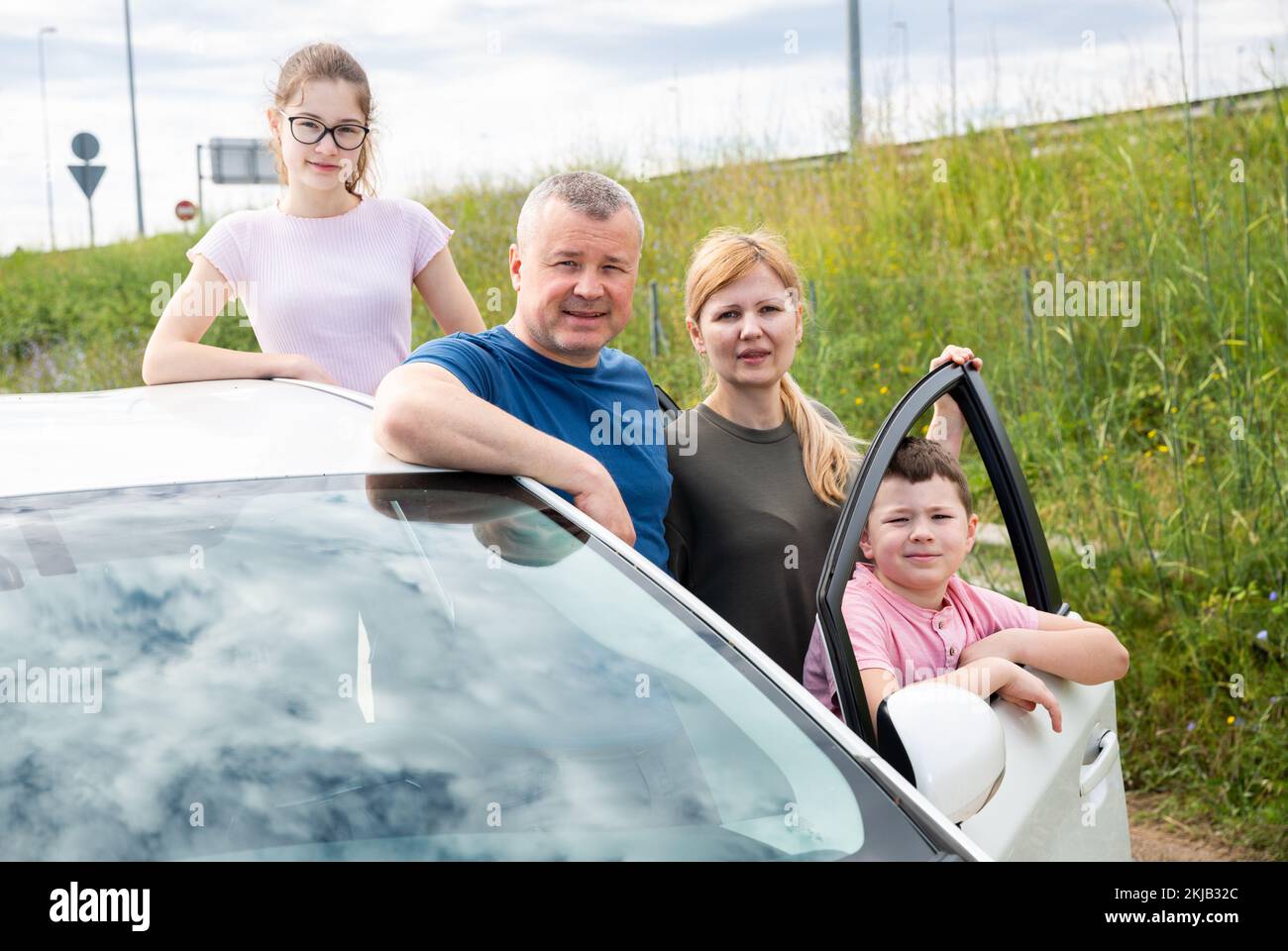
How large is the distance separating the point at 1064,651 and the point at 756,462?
2.53 feet

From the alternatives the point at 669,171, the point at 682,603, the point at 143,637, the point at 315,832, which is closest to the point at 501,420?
the point at 682,603

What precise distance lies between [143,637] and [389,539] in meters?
0.38

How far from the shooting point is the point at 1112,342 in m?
8.16

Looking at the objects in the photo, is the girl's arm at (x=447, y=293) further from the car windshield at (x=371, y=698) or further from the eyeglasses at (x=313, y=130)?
the car windshield at (x=371, y=698)

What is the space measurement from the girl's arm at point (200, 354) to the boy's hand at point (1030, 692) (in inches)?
65.3

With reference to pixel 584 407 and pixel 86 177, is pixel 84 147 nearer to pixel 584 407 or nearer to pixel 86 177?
pixel 86 177

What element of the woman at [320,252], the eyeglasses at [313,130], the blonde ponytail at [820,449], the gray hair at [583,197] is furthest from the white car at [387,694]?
the eyeglasses at [313,130]

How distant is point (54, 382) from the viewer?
14773 millimetres

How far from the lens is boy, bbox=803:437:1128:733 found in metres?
2.57

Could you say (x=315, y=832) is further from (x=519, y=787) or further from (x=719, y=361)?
(x=719, y=361)

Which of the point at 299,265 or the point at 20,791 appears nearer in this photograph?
the point at 20,791

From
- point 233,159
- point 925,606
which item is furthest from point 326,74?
point 233,159

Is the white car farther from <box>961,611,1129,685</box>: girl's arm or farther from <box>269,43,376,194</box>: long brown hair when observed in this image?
<box>269,43,376,194</box>: long brown hair

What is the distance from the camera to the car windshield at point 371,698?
5.26ft
